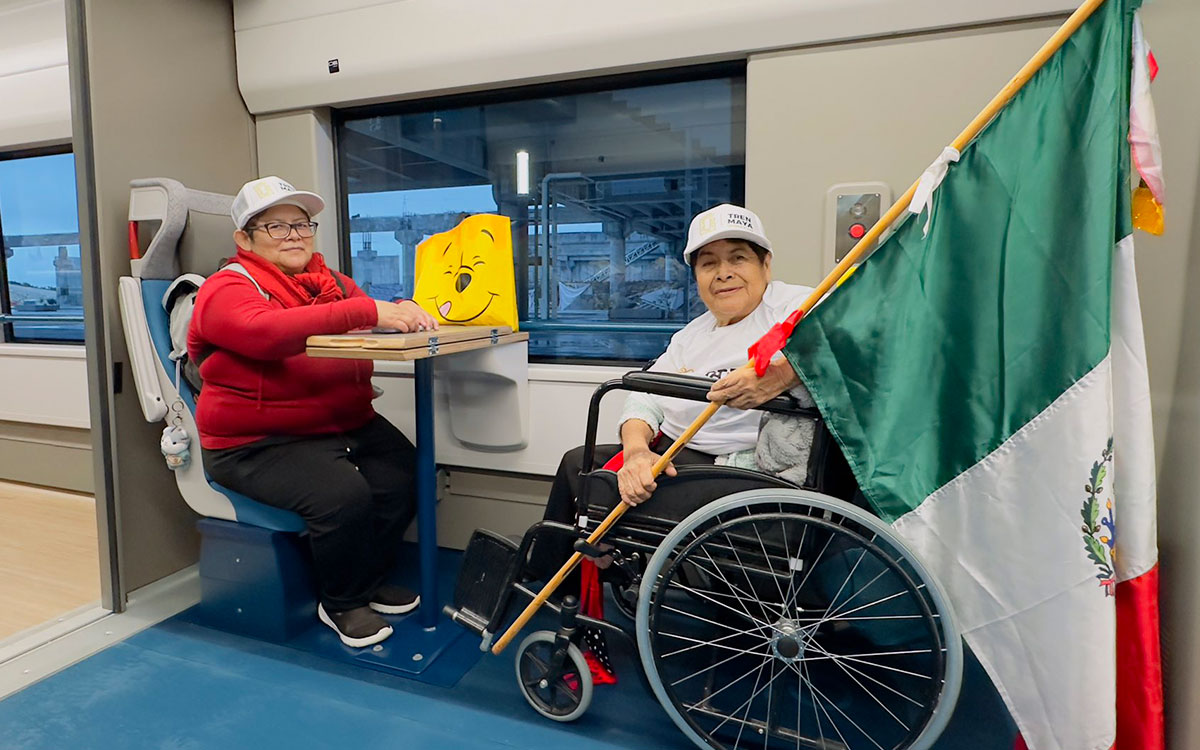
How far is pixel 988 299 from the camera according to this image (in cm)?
134

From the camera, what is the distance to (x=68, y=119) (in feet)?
10.8

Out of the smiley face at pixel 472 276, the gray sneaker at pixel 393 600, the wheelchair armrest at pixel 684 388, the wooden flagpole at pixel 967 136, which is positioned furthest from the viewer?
the smiley face at pixel 472 276

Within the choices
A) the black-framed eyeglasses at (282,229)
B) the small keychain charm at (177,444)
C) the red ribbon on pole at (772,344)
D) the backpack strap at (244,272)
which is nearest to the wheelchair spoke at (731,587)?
the red ribbon on pole at (772,344)

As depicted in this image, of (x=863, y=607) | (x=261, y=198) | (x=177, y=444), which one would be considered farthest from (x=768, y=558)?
(x=177, y=444)

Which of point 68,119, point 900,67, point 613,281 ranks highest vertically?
point 68,119

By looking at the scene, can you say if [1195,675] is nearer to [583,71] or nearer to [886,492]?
[886,492]

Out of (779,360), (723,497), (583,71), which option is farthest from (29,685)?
(583,71)

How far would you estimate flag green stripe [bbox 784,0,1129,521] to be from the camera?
1.25 m

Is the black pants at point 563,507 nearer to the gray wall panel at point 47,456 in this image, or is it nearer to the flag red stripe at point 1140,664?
the flag red stripe at point 1140,664

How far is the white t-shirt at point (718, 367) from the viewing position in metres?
1.84

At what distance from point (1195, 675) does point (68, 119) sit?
15.0ft

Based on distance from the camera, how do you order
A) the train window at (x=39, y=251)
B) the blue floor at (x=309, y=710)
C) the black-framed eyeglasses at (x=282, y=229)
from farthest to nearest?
the train window at (x=39, y=251), the black-framed eyeglasses at (x=282, y=229), the blue floor at (x=309, y=710)

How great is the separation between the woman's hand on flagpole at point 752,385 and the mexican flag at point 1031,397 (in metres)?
0.04

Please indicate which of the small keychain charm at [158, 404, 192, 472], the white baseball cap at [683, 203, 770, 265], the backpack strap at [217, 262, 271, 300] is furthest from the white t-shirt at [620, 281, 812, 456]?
the small keychain charm at [158, 404, 192, 472]
